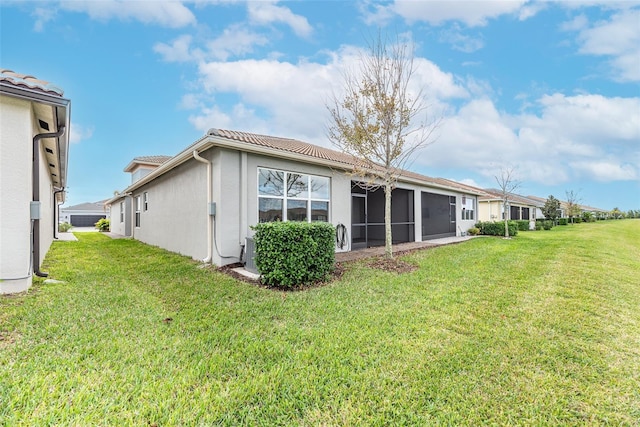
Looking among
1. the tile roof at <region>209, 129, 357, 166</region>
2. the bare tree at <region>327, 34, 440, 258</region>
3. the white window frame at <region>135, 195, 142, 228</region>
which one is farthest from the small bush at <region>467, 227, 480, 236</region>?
the white window frame at <region>135, 195, 142, 228</region>

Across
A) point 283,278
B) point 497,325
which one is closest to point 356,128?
point 283,278

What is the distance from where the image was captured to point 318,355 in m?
3.26

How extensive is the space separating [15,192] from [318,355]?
19.2 feet

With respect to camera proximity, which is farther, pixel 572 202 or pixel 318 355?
pixel 572 202

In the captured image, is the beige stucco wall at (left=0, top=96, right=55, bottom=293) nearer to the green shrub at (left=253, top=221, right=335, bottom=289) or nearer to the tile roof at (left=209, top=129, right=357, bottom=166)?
the tile roof at (left=209, top=129, right=357, bottom=166)

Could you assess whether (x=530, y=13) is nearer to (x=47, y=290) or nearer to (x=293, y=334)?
(x=293, y=334)

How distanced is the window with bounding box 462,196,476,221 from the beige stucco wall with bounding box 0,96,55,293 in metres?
22.2

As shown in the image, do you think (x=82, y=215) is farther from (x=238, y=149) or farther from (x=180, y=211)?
(x=238, y=149)

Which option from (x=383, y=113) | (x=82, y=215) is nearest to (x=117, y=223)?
(x=82, y=215)

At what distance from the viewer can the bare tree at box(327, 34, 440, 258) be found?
28.4 feet

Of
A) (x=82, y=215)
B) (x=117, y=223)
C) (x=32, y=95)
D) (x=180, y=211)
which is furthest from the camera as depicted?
(x=82, y=215)

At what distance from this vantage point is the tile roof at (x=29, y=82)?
477 cm

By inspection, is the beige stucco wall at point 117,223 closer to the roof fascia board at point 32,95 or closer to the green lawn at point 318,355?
the green lawn at point 318,355

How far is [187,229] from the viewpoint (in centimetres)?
991
